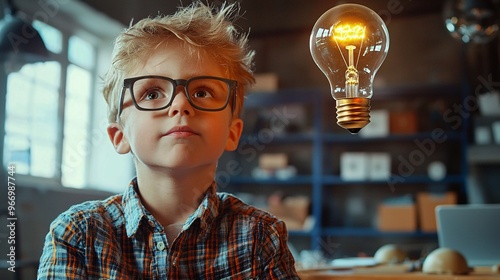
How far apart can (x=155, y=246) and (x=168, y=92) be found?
0.58ft

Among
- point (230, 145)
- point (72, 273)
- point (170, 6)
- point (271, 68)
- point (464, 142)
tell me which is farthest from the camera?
point (271, 68)

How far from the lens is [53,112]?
8.16ft

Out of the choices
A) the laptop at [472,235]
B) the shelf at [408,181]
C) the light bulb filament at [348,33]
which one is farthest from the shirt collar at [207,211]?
the shelf at [408,181]

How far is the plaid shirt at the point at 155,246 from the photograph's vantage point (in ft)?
2.12

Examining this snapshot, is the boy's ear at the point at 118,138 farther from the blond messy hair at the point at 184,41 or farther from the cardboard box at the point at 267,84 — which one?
the cardboard box at the point at 267,84

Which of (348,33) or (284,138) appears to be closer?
(348,33)

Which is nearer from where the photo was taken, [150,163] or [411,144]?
[150,163]

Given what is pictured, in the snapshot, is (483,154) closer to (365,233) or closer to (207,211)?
(365,233)

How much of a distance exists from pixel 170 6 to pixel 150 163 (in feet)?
1.42

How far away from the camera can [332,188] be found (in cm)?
446

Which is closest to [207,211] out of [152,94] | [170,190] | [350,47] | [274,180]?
[170,190]

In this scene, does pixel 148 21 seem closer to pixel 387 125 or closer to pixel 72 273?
pixel 72 273

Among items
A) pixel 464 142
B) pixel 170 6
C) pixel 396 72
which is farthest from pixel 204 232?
pixel 396 72

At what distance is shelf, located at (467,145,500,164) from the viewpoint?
377cm
